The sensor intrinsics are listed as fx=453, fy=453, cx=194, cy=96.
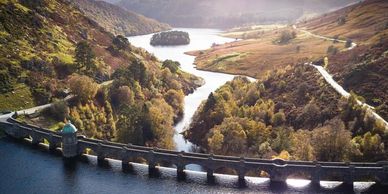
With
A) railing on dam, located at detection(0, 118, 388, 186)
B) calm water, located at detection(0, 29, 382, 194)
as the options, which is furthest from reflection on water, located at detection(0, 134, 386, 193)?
railing on dam, located at detection(0, 118, 388, 186)

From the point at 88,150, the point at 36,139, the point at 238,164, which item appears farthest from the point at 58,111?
the point at 238,164

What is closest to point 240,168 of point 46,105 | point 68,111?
point 68,111

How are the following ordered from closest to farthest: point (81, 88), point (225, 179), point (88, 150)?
point (225, 179) → point (88, 150) → point (81, 88)

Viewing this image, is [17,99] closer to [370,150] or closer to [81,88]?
[81,88]

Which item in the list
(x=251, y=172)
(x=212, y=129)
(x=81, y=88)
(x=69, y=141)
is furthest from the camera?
(x=81, y=88)

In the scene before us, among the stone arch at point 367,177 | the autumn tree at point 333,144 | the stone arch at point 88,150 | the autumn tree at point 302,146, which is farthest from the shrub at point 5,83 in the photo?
the stone arch at point 367,177

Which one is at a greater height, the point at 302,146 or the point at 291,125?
the point at 291,125

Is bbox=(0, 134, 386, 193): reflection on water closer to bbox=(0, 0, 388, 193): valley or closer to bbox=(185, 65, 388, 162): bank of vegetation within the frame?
bbox=(0, 0, 388, 193): valley
